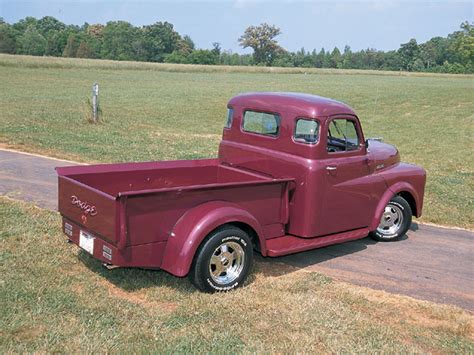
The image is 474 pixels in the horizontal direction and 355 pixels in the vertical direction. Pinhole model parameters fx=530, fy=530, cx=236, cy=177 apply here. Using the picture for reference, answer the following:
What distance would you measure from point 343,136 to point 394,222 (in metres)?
1.67

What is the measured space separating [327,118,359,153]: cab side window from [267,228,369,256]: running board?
102cm

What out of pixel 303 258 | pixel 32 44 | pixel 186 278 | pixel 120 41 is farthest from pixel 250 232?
pixel 120 41

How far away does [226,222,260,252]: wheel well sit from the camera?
17.3ft

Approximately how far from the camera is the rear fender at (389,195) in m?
6.58

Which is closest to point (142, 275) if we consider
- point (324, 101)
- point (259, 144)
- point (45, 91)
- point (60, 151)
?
point (259, 144)

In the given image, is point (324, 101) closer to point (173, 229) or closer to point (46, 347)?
point (173, 229)

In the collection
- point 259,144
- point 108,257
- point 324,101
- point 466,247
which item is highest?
point 324,101

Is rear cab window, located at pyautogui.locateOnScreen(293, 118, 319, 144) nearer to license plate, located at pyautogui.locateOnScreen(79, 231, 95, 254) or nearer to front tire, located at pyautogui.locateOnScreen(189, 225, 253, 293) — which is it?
front tire, located at pyautogui.locateOnScreen(189, 225, 253, 293)

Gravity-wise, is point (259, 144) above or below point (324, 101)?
below

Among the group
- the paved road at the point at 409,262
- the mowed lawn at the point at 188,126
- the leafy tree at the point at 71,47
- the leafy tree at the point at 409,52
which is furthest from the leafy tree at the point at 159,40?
the paved road at the point at 409,262

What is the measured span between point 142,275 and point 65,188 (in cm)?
119

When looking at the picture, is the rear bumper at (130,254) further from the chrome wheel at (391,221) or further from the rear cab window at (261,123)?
the chrome wheel at (391,221)

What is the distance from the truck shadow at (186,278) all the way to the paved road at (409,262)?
0.01 meters

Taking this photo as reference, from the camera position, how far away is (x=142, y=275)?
18.1 feet
